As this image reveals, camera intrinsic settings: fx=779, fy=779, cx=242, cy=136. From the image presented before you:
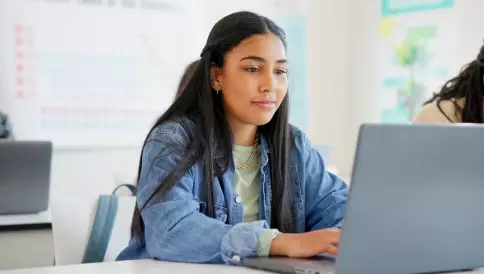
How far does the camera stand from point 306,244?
1.43 metres

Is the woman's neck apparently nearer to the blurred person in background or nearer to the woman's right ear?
the woman's right ear

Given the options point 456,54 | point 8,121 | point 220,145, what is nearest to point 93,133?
point 8,121

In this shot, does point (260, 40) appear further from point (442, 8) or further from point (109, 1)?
point (442, 8)

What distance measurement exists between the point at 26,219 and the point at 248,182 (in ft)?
2.67

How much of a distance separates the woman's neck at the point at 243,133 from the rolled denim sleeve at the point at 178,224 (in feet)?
0.61

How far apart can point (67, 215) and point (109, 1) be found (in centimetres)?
213

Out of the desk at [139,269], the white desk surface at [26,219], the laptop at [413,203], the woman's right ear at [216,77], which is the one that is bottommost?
the white desk surface at [26,219]

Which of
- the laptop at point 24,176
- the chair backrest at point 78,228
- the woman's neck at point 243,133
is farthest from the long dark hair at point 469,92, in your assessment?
the laptop at point 24,176

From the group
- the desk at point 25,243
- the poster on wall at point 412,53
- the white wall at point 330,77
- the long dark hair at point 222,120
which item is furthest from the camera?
the white wall at point 330,77

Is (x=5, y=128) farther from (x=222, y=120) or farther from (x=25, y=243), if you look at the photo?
(x=222, y=120)

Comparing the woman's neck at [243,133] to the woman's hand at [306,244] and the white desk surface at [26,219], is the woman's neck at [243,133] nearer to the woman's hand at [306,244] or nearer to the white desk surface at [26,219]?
the woman's hand at [306,244]

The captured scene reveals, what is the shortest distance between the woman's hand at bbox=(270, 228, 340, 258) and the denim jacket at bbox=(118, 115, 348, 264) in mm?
44

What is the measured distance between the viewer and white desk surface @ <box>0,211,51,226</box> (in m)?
2.21

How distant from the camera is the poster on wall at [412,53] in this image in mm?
4133
